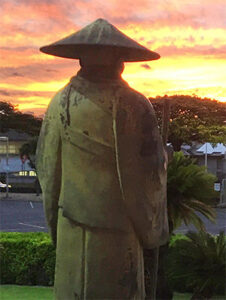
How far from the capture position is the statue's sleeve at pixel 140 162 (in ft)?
10.3

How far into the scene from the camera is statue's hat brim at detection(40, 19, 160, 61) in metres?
3.19

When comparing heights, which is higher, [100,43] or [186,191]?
[100,43]

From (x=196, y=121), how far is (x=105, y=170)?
29.2 meters

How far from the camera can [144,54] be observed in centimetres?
338

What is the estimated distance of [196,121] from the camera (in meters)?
31.8

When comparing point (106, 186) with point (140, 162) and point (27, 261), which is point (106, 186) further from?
point (27, 261)

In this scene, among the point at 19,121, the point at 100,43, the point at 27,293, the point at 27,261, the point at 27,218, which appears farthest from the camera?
the point at 19,121

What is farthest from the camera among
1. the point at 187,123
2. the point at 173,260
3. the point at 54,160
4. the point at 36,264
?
the point at 187,123

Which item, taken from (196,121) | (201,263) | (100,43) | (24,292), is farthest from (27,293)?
(196,121)

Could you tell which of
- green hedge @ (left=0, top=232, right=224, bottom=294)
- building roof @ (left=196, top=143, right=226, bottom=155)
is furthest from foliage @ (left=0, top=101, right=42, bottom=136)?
green hedge @ (left=0, top=232, right=224, bottom=294)

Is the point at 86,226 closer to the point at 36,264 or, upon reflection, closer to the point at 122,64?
the point at 122,64

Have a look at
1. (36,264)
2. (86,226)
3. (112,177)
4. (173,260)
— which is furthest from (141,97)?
(36,264)

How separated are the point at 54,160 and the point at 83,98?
0.50 meters

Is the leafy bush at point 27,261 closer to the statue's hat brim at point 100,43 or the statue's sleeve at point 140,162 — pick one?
the statue's sleeve at point 140,162
